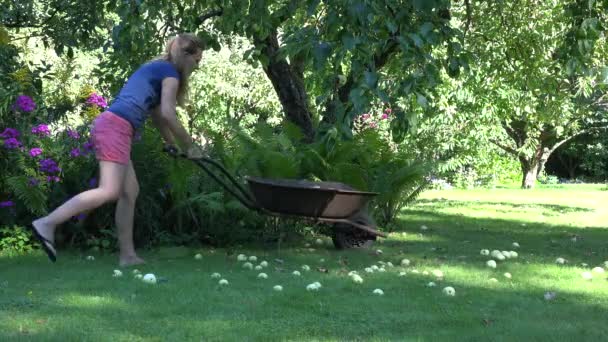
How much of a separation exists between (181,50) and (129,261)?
1.71m

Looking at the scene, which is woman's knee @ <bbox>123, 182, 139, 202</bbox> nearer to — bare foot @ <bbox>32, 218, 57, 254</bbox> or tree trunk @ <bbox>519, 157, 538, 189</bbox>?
bare foot @ <bbox>32, 218, 57, 254</bbox>

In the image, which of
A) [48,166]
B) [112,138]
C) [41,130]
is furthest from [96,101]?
[112,138]

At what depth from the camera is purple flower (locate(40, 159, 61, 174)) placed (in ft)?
20.6

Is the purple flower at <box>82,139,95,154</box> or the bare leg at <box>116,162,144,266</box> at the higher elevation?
the purple flower at <box>82,139,95,154</box>

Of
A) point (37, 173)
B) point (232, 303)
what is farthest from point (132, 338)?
point (37, 173)

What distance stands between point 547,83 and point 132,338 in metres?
7.30

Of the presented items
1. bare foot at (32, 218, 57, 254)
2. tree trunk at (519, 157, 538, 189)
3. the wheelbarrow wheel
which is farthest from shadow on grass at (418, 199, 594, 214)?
tree trunk at (519, 157, 538, 189)

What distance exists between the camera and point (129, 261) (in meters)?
5.63

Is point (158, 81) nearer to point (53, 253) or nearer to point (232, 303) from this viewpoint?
point (53, 253)

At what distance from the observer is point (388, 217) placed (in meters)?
8.79

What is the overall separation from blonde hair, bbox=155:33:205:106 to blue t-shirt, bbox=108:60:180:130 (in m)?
0.07

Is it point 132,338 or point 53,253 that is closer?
point 132,338

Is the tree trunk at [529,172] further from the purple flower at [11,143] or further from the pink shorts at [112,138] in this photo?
the pink shorts at [112,138]

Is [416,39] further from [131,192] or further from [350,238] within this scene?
[350,238]
